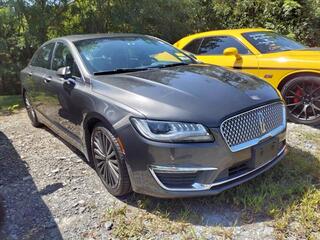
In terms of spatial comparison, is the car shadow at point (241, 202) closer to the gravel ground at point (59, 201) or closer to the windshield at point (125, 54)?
the gravel ground at point (59, 201)

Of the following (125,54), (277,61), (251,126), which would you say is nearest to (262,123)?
(251,126)

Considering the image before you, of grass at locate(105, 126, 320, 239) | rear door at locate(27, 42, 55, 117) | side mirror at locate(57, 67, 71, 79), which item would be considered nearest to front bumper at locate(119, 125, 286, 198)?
grass at locate(105, 126, 320, 239)

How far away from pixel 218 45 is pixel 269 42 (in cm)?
86

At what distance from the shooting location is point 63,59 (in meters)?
4.34

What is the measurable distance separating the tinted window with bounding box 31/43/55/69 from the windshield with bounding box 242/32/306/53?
315 centimetres

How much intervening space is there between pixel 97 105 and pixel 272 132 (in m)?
1.63

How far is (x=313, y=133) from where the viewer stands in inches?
184

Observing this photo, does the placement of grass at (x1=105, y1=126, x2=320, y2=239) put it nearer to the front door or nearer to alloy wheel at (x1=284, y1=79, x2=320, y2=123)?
the front door

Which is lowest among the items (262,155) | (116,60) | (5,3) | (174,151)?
(262,155)

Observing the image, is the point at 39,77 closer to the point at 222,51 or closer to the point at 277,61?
the point at 222,51

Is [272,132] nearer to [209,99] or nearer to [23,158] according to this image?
[209,99]

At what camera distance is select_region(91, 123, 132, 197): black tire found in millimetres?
3125

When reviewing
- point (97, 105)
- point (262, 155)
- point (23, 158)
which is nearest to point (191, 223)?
point (262, 155)

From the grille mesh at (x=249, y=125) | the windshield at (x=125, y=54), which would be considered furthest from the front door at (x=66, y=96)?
the grille mesh at (x=249, y=125)
